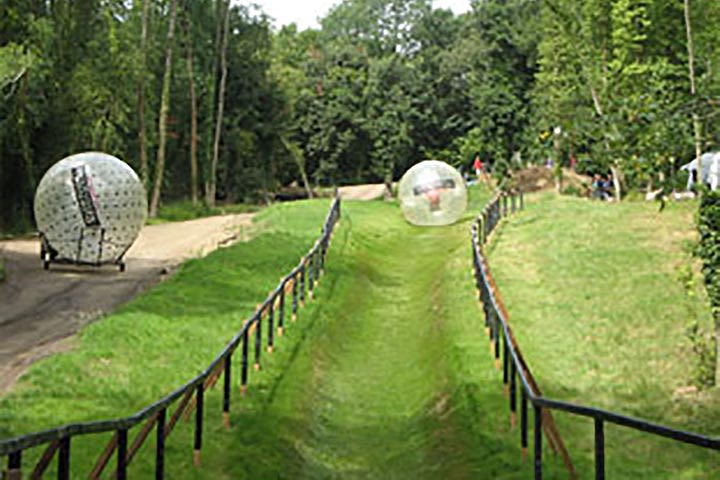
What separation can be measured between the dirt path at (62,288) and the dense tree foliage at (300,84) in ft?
15.6

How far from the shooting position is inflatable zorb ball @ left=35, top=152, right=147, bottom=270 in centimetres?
2023

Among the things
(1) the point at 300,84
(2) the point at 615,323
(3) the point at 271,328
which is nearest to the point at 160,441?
(3) the point at 271,328

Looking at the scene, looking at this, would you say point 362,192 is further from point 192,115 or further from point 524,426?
point 524,426

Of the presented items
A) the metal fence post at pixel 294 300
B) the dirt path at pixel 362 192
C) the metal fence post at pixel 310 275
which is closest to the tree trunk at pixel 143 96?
the dirt path at pixel 362 192

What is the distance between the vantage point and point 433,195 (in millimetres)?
30406

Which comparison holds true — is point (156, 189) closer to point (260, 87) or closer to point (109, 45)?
point (109, 45)

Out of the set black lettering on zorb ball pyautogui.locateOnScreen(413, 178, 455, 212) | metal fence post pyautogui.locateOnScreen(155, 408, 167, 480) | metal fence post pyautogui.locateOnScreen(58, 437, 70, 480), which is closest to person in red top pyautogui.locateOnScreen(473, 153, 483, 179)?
black lettering on zorb ball pyautogui.locateOnScreen(413, 178, 455, 212)

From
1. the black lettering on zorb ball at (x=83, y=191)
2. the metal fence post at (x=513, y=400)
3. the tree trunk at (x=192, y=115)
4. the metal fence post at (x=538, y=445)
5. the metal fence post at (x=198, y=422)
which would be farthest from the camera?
the tree trunk at (x=192, y=115)

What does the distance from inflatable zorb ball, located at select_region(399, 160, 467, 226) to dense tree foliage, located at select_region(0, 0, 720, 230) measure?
1.93 meters

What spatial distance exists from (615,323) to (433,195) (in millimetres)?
15850

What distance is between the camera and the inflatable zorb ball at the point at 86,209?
20234 mm

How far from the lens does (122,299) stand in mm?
17922

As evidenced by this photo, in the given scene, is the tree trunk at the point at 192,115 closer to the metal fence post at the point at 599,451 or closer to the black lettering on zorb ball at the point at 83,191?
the black lettering on zorb ball at the point at 83,191

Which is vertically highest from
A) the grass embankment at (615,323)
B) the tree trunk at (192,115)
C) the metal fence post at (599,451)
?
the tree trunk at (192,115)
